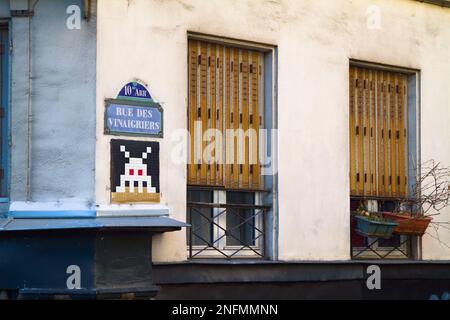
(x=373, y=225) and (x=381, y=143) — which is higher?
(x=381, y=143)

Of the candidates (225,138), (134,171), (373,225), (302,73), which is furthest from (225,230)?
(302,73)

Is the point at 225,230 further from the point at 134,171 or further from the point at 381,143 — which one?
the point at 381,143

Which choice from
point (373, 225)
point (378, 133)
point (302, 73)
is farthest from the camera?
point (378, 133)

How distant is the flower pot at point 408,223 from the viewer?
1321 centimetres

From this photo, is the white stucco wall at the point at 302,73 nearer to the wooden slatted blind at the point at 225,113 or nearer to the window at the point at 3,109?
the wooden slatted blind at the point at 225,113

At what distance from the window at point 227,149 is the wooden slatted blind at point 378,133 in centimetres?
163

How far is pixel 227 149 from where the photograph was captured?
11.9m

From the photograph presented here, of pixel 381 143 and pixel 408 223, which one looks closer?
pixel 408 223

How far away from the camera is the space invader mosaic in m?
10.8

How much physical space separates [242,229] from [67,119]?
2.81 meters

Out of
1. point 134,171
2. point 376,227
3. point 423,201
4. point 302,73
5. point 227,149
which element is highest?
point 302,73

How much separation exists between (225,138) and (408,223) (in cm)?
305

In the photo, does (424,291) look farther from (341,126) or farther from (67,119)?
(67,119)
